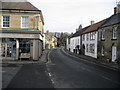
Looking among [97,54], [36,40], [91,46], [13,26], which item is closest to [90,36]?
[91,46]

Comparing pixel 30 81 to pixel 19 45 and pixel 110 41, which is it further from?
pixel 110 41

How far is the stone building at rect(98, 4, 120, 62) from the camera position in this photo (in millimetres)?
19219

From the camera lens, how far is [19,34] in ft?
64.6

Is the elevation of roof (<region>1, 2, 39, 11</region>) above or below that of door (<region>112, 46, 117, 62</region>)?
above

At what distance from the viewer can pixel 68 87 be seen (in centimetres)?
822

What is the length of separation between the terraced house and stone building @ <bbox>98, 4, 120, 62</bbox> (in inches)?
435

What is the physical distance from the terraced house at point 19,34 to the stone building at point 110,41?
1104 cm

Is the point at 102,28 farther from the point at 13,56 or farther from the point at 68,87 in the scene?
the point at 68,87

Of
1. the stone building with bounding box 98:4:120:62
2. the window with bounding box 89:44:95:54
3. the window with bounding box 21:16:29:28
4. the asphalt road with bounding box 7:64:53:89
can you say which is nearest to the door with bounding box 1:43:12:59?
the window with bounding box 21:16:29:28

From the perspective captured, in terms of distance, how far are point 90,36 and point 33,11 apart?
47.9 ft

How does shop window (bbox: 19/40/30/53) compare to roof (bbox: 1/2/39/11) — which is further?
roof (bbox: 1/2/39/11)

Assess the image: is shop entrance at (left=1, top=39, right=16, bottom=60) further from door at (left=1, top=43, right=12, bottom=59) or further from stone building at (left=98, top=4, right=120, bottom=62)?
stone building at (left=98, top=4, right=120, bottom=62)

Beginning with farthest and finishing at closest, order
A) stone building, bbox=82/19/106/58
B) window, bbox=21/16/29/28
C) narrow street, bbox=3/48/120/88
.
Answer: stone building, bbox=82/19/106/58 → window, bbox=21/16/29/28 → narrow street, bbox=3/48/120/88

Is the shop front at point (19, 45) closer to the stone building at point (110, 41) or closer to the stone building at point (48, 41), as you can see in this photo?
the stone building at point (110, 41)
